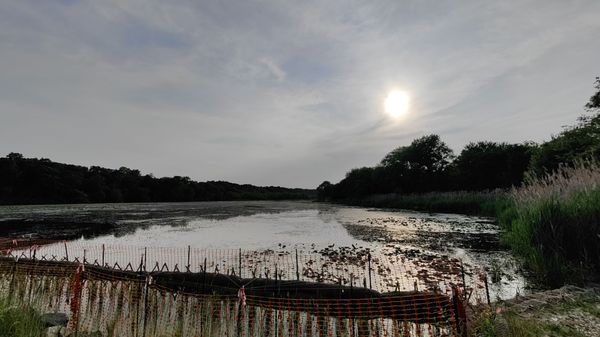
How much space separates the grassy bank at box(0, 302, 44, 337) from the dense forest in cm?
10159

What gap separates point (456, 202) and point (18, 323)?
45105 mm

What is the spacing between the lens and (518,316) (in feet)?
21.2

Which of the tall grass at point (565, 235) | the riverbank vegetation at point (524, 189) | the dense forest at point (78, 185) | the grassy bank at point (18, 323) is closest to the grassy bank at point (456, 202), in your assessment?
the riverbank vegetation at point (524, 189)

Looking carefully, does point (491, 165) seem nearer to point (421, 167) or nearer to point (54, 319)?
point (421, 167)

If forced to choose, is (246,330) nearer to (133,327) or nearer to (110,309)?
(133,327)

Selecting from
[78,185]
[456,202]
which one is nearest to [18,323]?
[456,202]

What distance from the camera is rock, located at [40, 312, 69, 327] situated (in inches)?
289

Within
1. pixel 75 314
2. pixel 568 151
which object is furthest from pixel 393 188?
pixel 75 314

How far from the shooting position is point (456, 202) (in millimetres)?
42812

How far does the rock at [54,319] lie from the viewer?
7.35 metres

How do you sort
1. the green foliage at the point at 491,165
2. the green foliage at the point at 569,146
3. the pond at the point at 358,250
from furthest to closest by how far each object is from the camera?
1. the green foliage at the point at 491,165
2. the green foliage at the point at 569,146
3. the pond at the point at 358,250

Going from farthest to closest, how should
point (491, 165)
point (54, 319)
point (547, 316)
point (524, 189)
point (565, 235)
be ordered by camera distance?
point (491, 165), point (524, 189), point (565, 235), point (54, 319), point (547, 316)

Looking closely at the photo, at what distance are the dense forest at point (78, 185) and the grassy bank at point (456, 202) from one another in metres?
83.4

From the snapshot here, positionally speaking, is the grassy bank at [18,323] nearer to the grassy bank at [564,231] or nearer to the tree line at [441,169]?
the grassy bank at [564,231]
